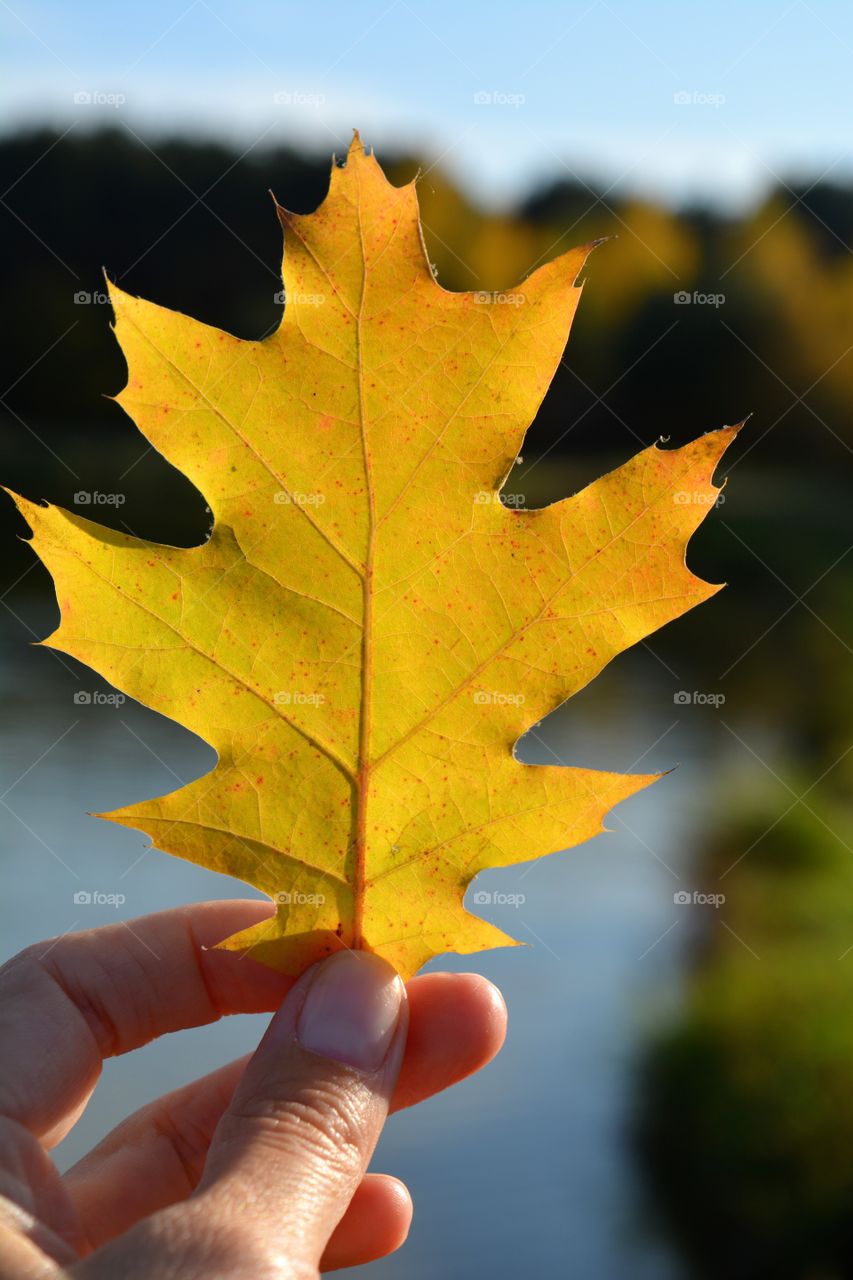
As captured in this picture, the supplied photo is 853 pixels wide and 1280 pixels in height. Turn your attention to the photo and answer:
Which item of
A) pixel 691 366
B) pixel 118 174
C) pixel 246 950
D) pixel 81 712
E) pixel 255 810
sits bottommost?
pixel 81 712

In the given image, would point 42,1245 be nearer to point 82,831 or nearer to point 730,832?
point 730,832

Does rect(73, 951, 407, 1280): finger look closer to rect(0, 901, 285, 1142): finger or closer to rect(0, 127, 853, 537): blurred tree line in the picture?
rect(0, 901, 285, 1142): finger

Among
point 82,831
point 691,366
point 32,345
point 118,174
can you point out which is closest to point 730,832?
point 82,831

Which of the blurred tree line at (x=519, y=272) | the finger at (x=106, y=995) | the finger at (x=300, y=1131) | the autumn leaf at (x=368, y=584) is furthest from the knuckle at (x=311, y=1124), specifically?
the blurred tree line at (x=519, y=272)

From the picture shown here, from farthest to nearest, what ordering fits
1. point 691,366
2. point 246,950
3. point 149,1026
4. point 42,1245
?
point 691,366 → point 149,1026 → point 246,950 → point 42,1245

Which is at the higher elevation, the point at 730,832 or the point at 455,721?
the point at 455,721

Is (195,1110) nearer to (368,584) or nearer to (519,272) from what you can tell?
(368,584)

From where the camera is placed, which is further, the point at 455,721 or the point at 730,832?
the point at 730,832

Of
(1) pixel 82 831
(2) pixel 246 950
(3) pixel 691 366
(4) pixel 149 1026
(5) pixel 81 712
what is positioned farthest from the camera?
(3) pixel 691 366

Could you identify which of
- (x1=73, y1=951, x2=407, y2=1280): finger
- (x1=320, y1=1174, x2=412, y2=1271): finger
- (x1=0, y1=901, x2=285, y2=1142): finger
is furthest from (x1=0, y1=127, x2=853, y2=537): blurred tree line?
(x1=73, y1=951, x2=407, y2=1280): finger
